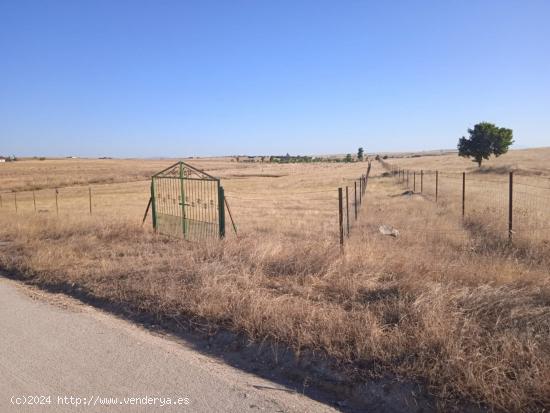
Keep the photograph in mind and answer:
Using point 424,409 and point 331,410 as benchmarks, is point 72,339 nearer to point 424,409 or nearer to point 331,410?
point 331,410

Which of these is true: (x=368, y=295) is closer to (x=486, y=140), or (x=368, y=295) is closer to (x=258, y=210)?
(x=258, y=210)

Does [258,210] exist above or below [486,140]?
below

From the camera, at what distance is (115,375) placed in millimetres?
4457

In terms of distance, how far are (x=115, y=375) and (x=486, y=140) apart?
68709 millimetres

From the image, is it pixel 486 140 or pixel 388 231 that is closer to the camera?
pixel 388 231

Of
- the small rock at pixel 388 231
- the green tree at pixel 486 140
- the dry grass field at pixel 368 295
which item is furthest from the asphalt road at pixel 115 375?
the green tree at pixel 486 140

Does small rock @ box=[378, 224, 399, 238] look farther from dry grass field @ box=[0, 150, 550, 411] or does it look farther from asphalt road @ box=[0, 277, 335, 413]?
asphalt road @ box=[0, 277, 335, 413]

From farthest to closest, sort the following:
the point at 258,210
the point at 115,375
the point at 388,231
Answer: the point at 258,210 → the point at 388,231 → the point at 115,375

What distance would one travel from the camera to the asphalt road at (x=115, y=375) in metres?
3.96

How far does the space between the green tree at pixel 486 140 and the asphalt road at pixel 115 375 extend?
67.5 meters

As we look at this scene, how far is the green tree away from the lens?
6531 centimetres

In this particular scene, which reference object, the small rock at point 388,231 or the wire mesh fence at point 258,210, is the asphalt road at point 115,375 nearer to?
the wire mesh fence at point 258,210

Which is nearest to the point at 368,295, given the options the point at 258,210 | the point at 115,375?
the point at 115,375

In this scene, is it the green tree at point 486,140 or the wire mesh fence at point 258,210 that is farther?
the green tree at point 486,140
